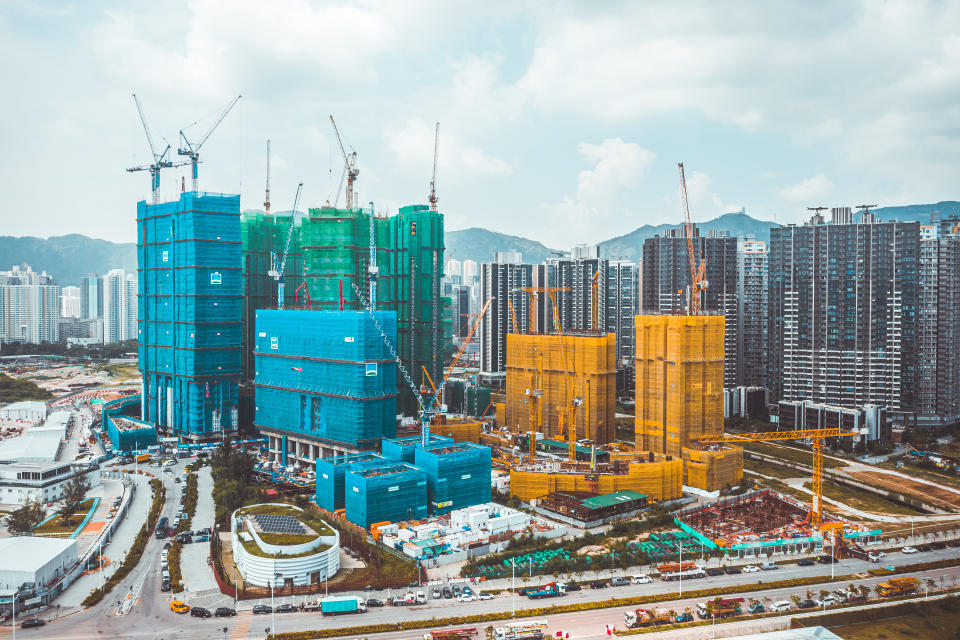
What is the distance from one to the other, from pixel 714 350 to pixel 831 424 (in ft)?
74.6

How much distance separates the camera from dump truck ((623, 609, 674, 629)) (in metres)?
39.7

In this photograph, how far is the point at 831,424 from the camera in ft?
272

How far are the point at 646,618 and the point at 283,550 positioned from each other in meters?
21.3

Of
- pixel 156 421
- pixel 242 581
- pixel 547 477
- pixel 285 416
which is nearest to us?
pixel 242 581

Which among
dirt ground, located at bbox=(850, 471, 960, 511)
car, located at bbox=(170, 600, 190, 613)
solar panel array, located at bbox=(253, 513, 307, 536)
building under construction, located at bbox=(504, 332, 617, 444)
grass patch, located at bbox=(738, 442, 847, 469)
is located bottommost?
car, located at bbox=(170, 600, 190, 613)

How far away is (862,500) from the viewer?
64.7 meters

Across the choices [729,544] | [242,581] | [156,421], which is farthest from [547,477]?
[156,421]

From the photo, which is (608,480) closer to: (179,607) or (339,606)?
(339,606)

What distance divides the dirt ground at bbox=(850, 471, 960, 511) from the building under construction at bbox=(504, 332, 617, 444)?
24846 mm

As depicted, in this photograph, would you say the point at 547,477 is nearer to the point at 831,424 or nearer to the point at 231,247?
the point at 831,424

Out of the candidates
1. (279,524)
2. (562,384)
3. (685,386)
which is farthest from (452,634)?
(562,384)

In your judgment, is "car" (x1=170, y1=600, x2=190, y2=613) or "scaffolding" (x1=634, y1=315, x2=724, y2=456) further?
"scaffolding" (x1=634, y1=315, x2=724, y2=456)

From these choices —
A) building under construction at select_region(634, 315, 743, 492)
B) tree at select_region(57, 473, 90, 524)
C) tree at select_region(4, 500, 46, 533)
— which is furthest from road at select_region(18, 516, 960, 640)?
building under construction at select_region(634, 315, 743, 492)

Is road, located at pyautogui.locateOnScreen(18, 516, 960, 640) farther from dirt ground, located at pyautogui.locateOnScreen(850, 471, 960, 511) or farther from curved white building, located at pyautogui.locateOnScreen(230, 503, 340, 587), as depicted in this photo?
dirt ground, located at pyautogui.locateOnScreen(850, 471, 960, 511)
